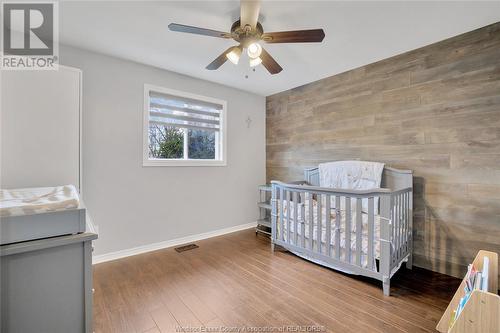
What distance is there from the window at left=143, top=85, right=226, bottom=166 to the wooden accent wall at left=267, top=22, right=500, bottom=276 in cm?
179

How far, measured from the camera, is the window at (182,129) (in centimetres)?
300

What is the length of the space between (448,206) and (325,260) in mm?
1318

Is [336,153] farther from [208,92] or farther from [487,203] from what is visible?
[208,92]

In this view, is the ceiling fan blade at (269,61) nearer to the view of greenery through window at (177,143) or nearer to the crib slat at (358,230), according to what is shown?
A: the crib slat at (358,230)

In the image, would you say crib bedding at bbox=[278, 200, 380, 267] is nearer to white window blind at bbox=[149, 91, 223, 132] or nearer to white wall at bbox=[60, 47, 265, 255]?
white wall at bbox=[60, 47, 265, 255]

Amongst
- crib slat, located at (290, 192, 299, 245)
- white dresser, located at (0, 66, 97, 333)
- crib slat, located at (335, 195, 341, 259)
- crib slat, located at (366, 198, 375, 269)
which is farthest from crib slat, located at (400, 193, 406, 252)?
white dresser, located at (0, 66, 97, 333)

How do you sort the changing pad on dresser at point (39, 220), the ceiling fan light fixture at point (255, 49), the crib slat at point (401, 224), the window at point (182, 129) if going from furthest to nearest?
the window at point (182, 129) → the crib slat at point (401, 224) → the ceiling fan light fixture at point (255, 49) → the changing pad on dresser at point (39, 220)

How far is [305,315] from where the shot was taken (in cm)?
171

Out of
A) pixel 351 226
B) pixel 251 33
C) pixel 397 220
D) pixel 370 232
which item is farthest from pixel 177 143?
pixel 397 220

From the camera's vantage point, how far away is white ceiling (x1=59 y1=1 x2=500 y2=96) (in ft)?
5.94

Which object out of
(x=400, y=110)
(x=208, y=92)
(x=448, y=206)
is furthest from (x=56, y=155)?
(x=448, y=206)

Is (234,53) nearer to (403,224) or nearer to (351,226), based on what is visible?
(351,226)

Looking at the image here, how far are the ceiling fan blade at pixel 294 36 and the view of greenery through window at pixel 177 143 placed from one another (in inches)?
76.4

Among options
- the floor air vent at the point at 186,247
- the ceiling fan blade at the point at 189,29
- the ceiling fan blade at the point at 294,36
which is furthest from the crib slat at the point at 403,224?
the floor air vent at the point at 186,247
